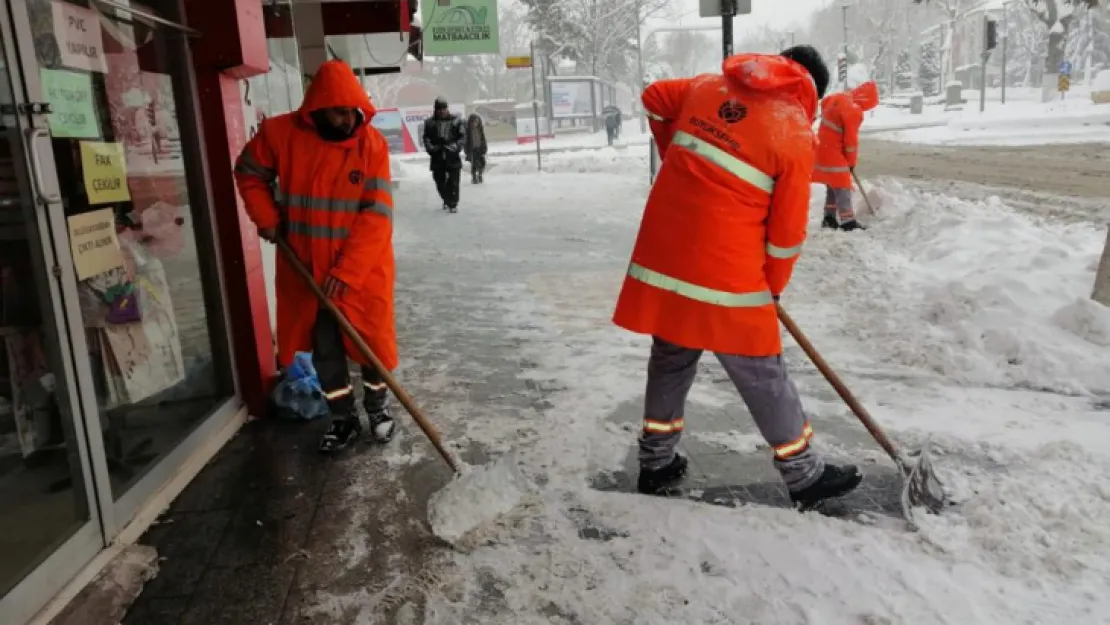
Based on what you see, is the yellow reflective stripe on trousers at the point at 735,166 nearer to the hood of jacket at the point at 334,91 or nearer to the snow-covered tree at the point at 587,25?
the hood of jacket at the point at 334,91

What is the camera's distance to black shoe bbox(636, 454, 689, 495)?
3402 mm

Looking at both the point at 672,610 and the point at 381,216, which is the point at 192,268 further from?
the point at 672,610

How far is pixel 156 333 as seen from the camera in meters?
3.71

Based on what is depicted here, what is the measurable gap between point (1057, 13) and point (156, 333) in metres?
47.2

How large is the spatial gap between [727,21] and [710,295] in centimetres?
589

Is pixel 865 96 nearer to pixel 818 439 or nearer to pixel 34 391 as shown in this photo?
pixel 818 439

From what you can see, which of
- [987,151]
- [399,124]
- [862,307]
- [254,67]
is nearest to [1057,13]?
[987,151]

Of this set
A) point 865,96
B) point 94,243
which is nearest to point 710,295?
point 94,243

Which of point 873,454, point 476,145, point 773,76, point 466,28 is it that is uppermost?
point 466,28

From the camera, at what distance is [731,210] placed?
9.70 feet

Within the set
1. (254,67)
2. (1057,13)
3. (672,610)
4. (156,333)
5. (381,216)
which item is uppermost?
(1057,13)

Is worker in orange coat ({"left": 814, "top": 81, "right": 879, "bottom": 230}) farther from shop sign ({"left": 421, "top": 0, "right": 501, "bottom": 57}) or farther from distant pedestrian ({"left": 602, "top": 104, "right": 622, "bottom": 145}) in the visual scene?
distant pedestrian ({"left": 602, "top": 104, "right": 622, "bottom": 145})

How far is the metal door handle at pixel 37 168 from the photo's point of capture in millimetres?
2615

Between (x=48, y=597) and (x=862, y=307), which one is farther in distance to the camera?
(x=862, y=307)
